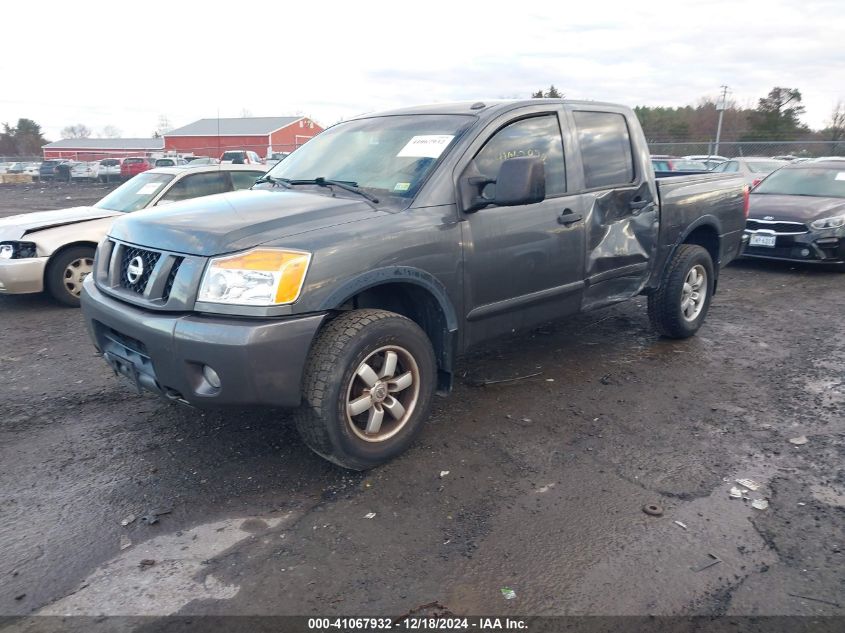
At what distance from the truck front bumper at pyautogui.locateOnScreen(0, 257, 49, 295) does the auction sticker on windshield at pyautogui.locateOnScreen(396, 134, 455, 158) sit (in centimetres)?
460

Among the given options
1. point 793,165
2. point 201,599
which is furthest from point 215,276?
point 793,165

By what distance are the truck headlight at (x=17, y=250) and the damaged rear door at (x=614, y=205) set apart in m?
5.47

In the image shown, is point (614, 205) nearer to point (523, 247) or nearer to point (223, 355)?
point (523, 247)

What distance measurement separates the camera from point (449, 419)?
159 inches

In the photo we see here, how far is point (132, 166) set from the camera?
3516cm

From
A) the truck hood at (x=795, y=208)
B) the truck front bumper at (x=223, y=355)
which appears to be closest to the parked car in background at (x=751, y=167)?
the truck hood at (x=795, y=208)

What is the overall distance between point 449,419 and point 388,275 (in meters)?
1.21

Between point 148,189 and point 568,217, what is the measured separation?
209 inches

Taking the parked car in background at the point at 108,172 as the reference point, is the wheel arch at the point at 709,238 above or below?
below

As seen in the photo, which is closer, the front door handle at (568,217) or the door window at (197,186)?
the front door handle at (568,217)

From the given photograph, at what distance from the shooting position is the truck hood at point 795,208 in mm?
8609

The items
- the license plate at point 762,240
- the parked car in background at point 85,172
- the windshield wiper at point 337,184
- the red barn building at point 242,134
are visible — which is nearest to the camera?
the windshield wiper at point 337,184

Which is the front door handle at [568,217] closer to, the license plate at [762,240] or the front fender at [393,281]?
the front fender at [393,281]

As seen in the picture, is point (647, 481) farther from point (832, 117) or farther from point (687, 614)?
point (832, 117)
